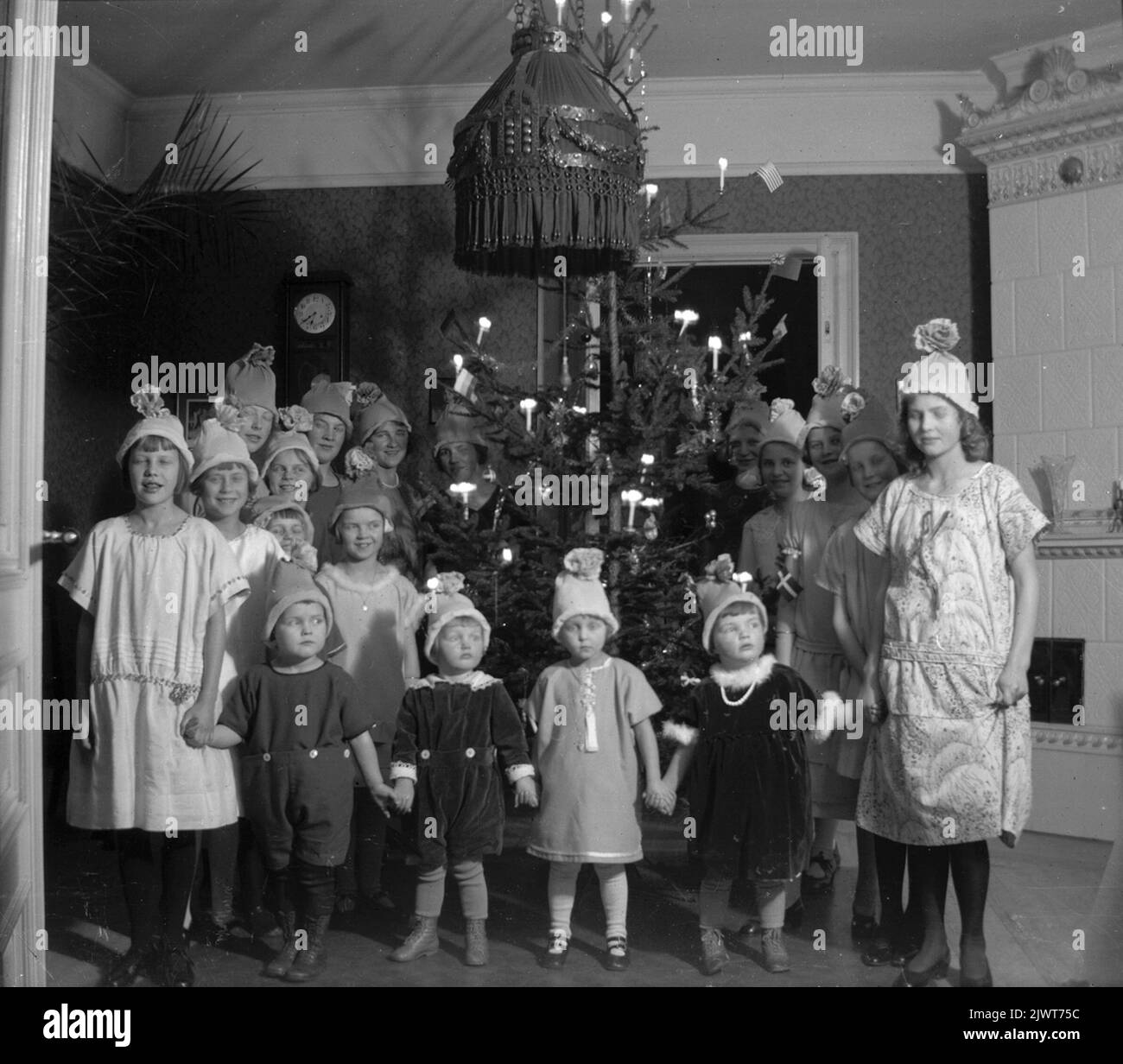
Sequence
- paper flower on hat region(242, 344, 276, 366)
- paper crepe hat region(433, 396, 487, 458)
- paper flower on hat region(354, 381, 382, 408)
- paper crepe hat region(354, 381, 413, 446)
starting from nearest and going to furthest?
1. paper flower on hat region(242, 344, 276, 366)
2. paper crepe hat region(433, 396, 487, 458)
3. paper crepe hat region(354, 381, 413, 446)
4. paper flower on hat region(354, 381, 382, 408)

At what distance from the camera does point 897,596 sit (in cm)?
376

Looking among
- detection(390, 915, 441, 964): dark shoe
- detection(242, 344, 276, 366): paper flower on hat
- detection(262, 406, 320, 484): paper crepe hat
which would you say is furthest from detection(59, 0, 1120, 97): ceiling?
detection(390, 915, 441, 964): dark shoe

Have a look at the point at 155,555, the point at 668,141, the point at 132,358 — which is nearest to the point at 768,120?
the point at 668,141

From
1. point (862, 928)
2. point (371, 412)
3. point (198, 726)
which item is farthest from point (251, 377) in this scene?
point (862, 928)

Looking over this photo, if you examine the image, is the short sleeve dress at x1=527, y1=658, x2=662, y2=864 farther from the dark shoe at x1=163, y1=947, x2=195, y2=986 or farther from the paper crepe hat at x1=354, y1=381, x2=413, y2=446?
the paper crepe hat at x1=354, y1=381, x2=413, y2=446

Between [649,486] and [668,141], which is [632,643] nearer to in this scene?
[649,486]

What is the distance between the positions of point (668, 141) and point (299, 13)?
161 cm

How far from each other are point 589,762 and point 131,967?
5.13ft

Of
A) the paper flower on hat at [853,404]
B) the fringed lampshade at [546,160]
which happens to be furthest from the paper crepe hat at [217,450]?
the paper flower on hat at [853,404]

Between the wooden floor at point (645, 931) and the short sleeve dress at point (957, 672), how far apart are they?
0.50 meters

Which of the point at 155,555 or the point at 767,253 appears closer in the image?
the point at 155,555

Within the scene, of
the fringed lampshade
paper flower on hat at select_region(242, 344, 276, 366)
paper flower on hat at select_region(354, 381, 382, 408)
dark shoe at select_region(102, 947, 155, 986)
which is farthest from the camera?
paper flower on hat at select_region(354, 381, 382, 408)

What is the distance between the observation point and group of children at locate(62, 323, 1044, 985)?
3.65 meters

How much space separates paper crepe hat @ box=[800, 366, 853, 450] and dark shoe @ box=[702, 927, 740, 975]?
1.80m
